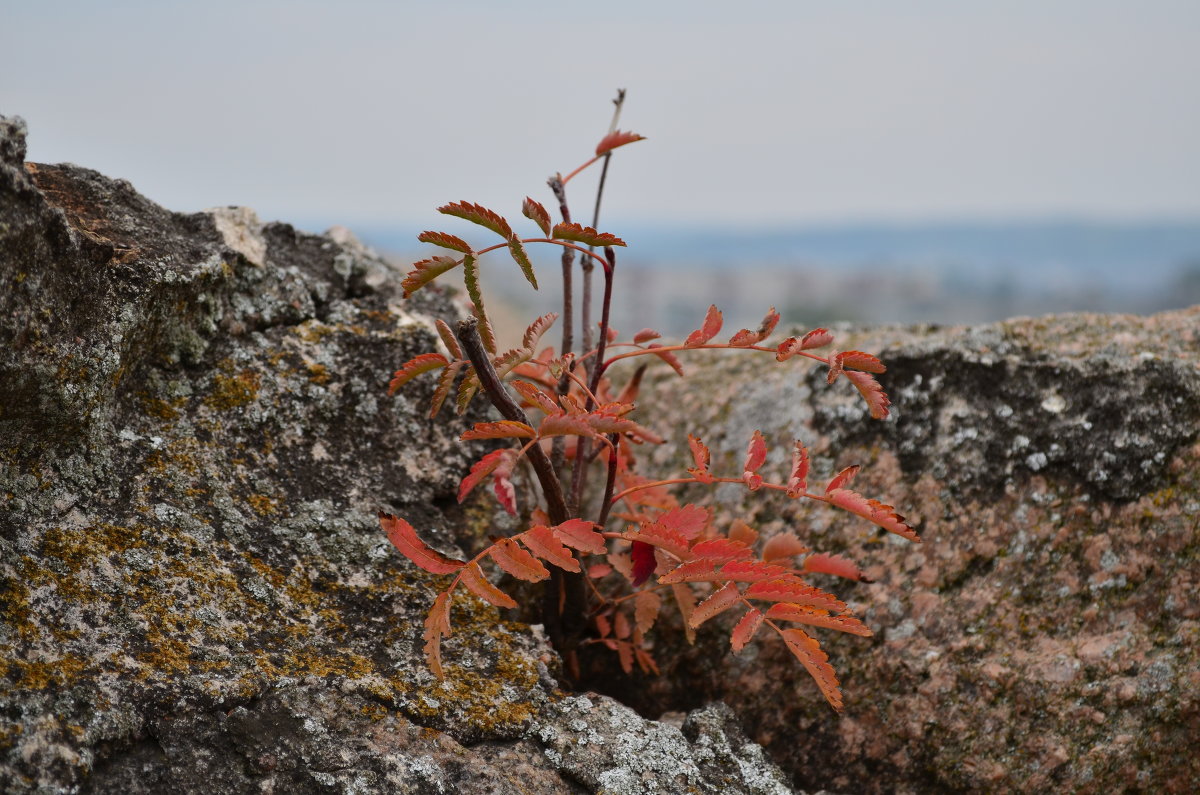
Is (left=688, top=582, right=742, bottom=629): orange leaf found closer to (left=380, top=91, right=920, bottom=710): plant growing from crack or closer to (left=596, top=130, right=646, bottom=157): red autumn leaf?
(left=380, top=91, right=920, bottom=710): plant growing from crack

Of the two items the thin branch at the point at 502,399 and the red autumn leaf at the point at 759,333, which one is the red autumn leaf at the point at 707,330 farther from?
the thin branch at the point at 502,399

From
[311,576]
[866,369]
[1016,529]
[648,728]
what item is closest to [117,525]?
[311,576]

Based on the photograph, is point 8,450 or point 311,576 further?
point 311,576

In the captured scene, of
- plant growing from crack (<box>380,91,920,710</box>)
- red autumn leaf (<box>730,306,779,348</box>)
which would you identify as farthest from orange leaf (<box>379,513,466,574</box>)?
red autumn leaf (<box>730,306,779,348</box>)

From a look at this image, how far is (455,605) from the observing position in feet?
8.16

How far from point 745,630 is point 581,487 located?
0.78 m

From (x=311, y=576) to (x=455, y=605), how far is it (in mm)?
422

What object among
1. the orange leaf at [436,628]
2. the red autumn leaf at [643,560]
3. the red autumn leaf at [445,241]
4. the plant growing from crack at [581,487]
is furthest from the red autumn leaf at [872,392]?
the orange leaf at [436,628]

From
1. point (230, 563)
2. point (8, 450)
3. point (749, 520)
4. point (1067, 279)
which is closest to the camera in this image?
point (8, 450)

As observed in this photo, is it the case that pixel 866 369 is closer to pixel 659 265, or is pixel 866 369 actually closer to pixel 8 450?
pixel 8 450

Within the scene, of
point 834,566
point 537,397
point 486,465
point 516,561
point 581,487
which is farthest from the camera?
point 581,487

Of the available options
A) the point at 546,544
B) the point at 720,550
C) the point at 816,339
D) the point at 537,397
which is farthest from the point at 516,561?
the point at 816,339

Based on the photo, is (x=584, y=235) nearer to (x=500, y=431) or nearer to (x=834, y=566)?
(x=500, y=431)

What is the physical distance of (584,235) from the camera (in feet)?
6.30
